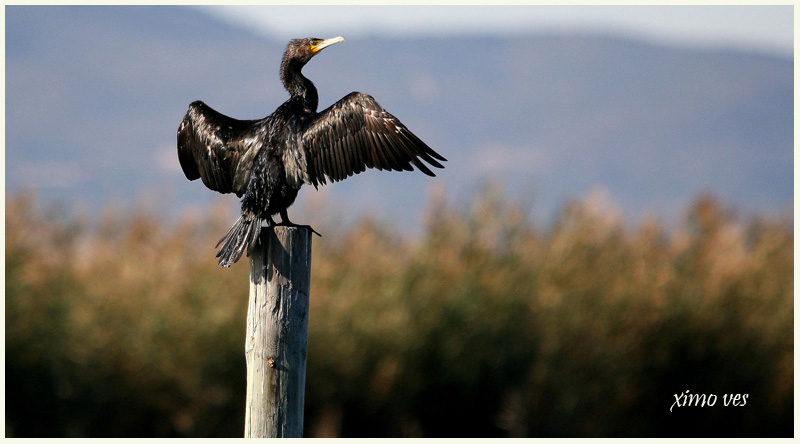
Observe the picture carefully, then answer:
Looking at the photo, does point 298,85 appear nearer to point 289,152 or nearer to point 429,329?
point 289,152

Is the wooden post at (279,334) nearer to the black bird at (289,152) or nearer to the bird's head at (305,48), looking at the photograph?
the black bird at (289,152)

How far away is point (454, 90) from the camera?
183 m

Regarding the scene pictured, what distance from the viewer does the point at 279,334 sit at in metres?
3.72

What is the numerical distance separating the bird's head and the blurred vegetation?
306cm

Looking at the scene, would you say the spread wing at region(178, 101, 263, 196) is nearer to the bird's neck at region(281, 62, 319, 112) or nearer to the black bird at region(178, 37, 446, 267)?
the black bird at region(178, 37, 446, 267)

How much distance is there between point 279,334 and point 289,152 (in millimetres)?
1025

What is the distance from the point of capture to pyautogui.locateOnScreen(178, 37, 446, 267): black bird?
161 inches

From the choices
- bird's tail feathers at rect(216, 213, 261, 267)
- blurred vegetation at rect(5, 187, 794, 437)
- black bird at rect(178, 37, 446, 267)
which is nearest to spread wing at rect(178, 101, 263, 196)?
black bird at rect(178, 37, 446, 267)

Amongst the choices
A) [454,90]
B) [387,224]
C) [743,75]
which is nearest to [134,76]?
[454,90]

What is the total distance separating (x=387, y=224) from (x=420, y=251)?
57 centimetres

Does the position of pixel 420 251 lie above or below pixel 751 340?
above

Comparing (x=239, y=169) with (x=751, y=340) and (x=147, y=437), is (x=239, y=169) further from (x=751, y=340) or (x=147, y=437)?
(x=751, y=340)

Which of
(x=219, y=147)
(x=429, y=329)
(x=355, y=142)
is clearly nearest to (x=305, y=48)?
(x=219, y=147)

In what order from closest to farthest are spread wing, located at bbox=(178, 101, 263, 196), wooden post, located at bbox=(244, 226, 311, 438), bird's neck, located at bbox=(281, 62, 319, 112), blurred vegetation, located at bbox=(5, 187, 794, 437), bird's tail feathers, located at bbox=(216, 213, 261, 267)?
wooden post, located at bbox=(244, 226, 311, 438), bird's tail feathers, located at bbox=(216, 213, 261, 267), spread wing, located at bbox=(178, 101, 263, 196), bird's neck, located at bbox=(281, 62, 319, 112), blurred vegetation, located at bbox=(5, 187, 794, 437)
